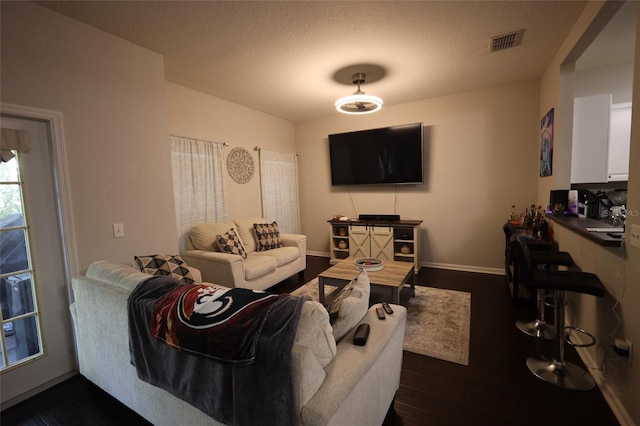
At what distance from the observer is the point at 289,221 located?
216 inches

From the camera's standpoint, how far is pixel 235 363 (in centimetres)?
107

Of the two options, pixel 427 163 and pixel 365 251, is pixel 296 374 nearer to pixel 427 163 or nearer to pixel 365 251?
→ pixel 365 251

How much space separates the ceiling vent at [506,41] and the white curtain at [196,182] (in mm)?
3496

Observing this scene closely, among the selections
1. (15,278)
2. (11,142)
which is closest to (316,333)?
(15,278)

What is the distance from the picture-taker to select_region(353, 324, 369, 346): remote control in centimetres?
131

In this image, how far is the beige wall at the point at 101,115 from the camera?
1944mm

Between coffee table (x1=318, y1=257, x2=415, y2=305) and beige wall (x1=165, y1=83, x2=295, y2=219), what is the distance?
2.01m

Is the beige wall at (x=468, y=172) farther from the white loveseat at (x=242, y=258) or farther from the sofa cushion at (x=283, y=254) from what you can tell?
the white loveseat at (x=242, y=258)

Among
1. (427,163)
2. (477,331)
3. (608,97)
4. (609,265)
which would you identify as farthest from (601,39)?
(477,331)

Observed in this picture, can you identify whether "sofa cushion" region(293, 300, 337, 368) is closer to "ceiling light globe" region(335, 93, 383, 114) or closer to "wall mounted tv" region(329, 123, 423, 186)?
"ceiling light globe" region(335, 93, 383, 114)

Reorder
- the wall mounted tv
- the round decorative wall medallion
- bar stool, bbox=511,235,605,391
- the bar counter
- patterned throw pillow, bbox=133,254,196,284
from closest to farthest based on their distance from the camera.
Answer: the bar counter, bar stool, bbox=511,235,605,391, patterned throw pillow, bbox=133,254,196,284, the round decorative wall medallion, the wall mounted tv

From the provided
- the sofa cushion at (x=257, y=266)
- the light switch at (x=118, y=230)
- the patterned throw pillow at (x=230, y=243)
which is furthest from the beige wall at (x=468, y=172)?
the light switch at (x=118, y=230)

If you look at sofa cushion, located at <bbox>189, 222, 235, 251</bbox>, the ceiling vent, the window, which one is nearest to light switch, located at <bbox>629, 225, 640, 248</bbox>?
the ceiling vent

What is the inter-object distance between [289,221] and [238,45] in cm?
335
